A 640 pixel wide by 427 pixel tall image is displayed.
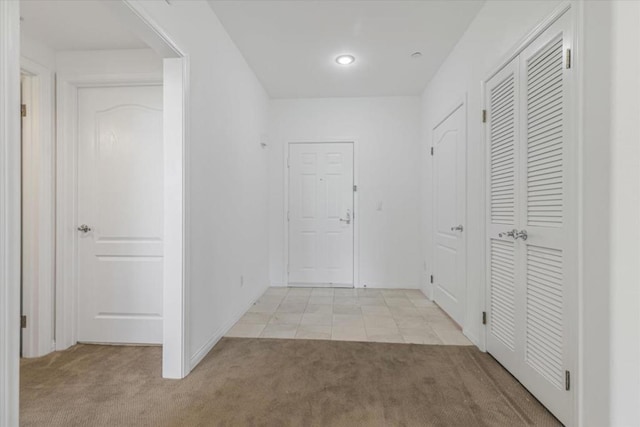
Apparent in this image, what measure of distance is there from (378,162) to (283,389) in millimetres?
3175

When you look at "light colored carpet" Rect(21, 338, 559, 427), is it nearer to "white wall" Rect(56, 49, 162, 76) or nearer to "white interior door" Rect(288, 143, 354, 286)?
"white interior door" Rect(288, 143, 354, 286)

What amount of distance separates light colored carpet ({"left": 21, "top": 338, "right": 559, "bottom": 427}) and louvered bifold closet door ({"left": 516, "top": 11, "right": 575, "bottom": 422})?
0.85 ft

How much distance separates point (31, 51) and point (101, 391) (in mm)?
2336

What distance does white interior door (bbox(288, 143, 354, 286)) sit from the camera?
4.35 m

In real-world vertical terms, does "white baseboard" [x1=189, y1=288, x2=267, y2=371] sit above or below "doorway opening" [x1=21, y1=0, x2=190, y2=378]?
below

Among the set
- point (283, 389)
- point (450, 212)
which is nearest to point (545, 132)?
point (450, 212)

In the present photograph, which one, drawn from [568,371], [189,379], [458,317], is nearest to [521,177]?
[568,371]

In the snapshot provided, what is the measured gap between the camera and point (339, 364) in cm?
214

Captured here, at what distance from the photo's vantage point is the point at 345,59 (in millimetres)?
3230

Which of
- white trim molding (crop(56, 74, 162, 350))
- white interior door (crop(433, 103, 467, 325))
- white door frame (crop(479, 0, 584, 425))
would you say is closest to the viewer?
white door frame (crop(479, 0, 584, 425))

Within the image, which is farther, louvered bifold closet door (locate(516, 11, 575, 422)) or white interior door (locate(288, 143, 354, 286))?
white interior door (locate(288, 143, 354, 286))

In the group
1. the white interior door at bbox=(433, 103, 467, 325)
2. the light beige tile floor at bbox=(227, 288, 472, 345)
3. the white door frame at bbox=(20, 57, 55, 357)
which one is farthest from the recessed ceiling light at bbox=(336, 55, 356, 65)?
the light beige tile floor at bbox=(227, 288, 472, 345)

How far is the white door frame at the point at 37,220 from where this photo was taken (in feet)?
7.48

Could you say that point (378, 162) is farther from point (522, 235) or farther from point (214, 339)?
point (214, 339)
